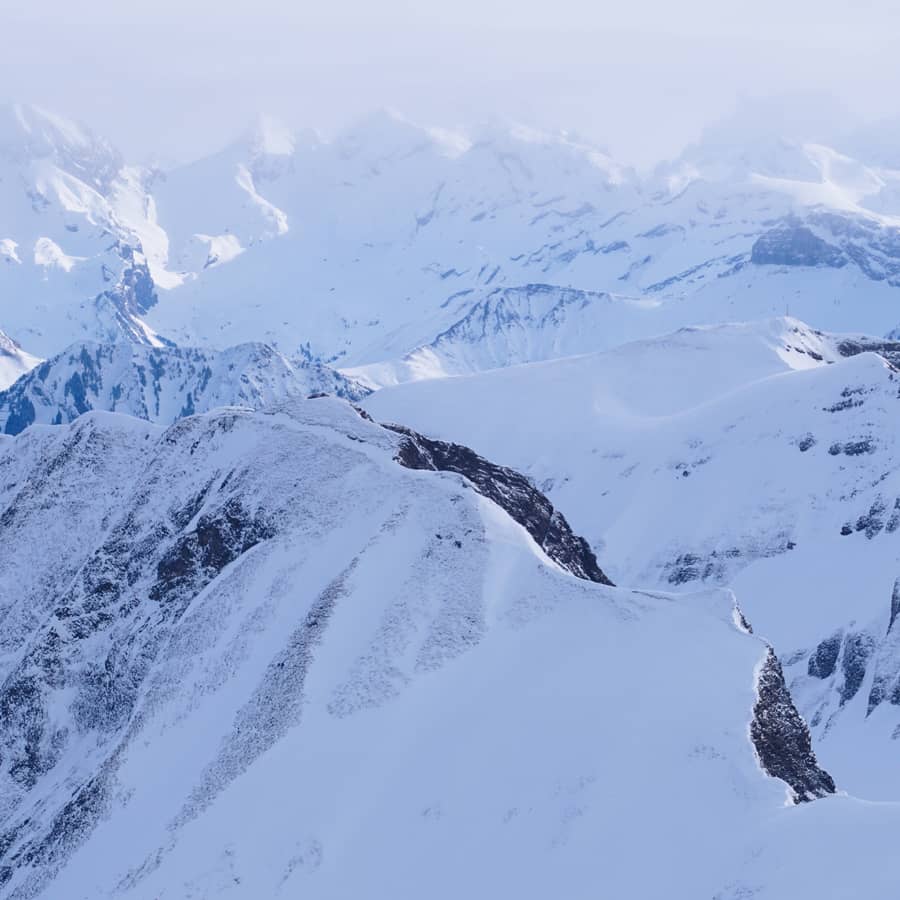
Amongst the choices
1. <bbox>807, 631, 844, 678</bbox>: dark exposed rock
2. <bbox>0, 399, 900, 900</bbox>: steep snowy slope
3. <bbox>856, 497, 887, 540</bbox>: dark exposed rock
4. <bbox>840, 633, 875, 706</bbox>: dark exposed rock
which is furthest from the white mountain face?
<bbox>856, 497, 887, 540</bbox>: dark exposed rock

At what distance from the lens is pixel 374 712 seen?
8181 centimetres

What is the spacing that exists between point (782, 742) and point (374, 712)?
2125cm

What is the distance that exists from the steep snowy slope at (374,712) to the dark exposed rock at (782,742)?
18 cm

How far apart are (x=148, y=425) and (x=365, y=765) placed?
56830mm

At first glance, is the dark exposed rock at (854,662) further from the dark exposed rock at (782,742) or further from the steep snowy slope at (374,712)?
the dark exposed rock at (782,742)

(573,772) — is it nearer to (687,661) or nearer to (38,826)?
(687,661)

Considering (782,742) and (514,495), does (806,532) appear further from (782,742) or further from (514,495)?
(782,742)

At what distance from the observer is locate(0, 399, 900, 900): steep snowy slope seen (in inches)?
2753

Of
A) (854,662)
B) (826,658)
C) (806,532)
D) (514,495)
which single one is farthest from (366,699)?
(806,532)

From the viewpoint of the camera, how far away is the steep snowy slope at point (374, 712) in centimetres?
6994

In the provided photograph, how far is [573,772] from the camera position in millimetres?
74188

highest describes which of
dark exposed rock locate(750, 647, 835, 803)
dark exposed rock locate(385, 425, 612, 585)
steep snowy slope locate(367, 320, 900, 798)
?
dark exposed rock locate(750, 647, 835, 803)

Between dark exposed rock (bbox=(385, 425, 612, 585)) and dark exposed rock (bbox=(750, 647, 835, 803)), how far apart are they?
26966 millimetres

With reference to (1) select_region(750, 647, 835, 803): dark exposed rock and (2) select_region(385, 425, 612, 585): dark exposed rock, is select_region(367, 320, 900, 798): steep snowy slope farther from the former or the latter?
(1) select_region(750, 647, 835, 803): dark exposed rock
